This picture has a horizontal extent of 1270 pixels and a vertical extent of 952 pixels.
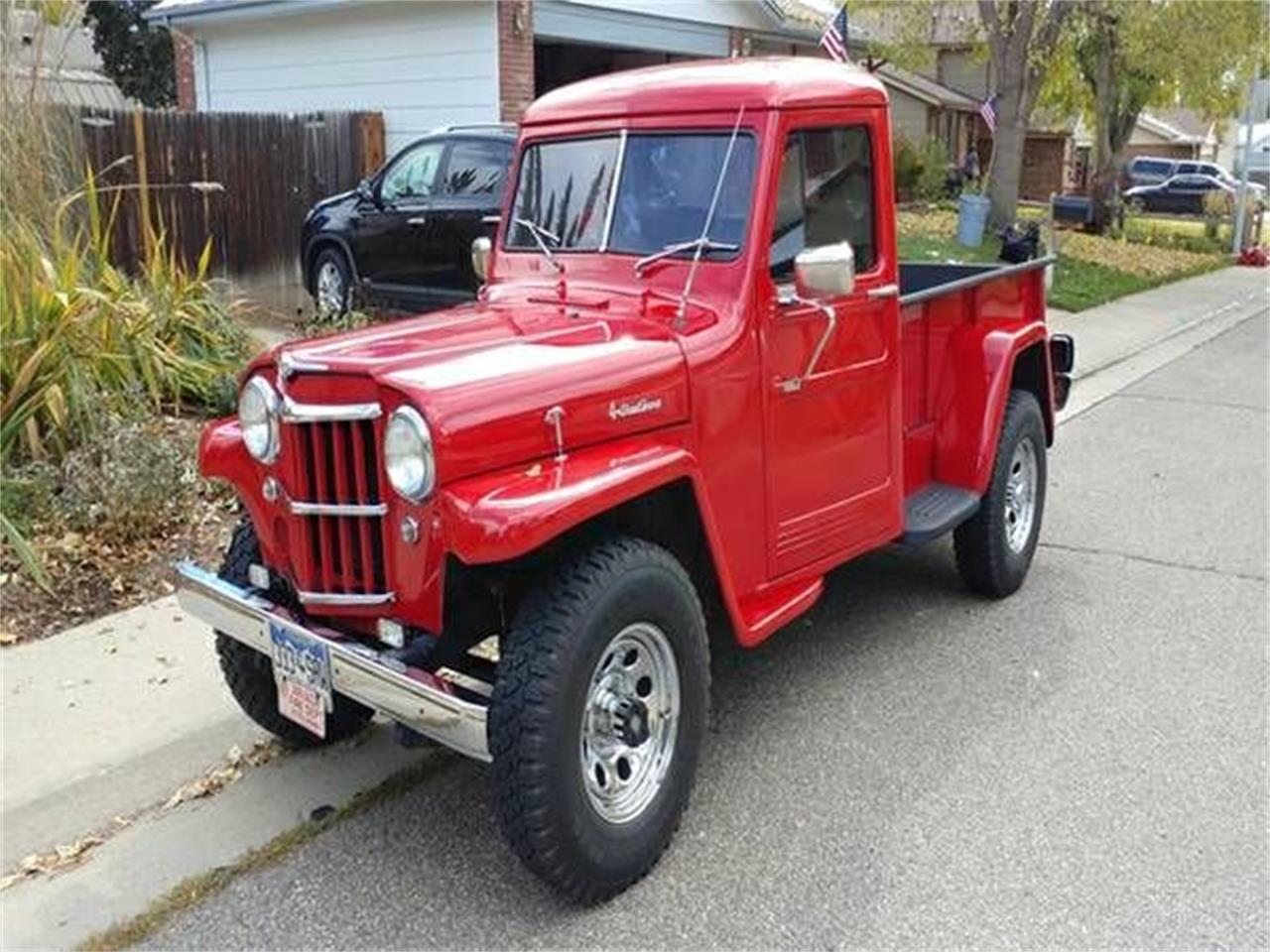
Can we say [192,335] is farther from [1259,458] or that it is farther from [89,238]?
[1259,458]

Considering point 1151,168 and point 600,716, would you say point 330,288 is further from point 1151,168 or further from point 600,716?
point 1151,168

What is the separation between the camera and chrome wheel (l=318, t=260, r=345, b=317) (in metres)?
11.3

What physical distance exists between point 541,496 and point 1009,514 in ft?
10.5

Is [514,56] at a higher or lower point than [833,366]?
higher

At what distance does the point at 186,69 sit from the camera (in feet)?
56.6

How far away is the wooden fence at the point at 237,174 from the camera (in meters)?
11.7

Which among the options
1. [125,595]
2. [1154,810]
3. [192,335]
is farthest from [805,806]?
[192,335]

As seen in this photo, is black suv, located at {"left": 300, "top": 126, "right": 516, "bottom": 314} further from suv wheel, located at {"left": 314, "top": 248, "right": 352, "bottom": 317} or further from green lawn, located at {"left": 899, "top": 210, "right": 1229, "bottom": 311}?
green lawn, located at {"left": 899, "top": 210, "right": 1229, "bottom": 311}

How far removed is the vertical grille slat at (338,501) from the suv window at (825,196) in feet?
4.65

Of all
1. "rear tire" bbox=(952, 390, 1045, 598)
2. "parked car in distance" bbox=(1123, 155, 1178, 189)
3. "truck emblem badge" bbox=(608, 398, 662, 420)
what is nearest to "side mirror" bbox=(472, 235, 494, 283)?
"truck emblem badge" bbox=(608, 398, 662, 420)

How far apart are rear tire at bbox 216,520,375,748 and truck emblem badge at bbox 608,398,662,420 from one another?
118 centimetres

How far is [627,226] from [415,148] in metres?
7.21

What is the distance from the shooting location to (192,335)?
738cm

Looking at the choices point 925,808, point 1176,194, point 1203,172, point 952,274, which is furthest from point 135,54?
point 1203,172
